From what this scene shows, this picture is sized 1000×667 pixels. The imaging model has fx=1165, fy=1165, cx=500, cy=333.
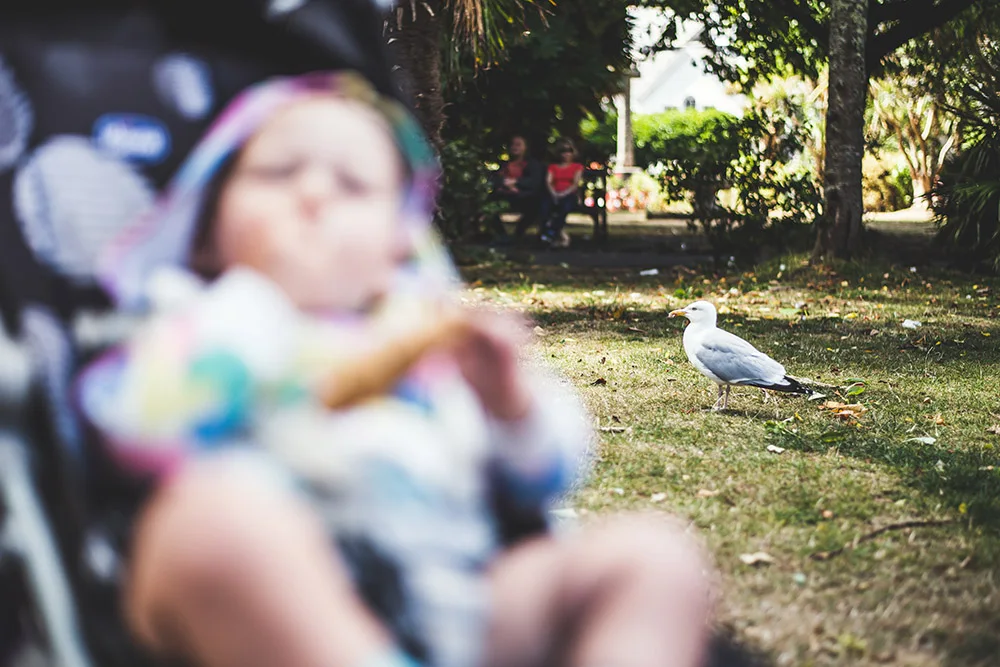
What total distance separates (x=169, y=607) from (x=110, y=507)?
0.67 feet

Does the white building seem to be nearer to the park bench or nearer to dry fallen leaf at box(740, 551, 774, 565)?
the park bench

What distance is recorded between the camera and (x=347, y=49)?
191 cm

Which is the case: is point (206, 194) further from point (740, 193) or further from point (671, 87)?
point (671, 87)

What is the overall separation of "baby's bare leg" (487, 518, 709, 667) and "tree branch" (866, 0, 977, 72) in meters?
12.8

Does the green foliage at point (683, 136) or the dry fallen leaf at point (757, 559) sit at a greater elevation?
the green foliage at point (683, 136)

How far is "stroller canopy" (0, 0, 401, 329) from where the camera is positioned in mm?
1715

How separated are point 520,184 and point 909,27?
5.36m

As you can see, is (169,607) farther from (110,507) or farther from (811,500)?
(811,500)

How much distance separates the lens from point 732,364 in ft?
17.9

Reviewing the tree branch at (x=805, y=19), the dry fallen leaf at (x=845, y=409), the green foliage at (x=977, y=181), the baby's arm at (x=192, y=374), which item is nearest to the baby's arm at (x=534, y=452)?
the baby's arm at (x=192, y=374)

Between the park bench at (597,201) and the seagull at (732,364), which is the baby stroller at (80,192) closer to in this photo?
the seagull at (732,364)

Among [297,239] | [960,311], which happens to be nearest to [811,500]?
[297,239]

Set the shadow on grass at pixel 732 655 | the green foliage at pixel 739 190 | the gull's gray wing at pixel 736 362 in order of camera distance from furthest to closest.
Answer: the green foliage at pixel 739 190, the gull's gray wing at pixel 736 362, the shadow on grass at pixel 732 655

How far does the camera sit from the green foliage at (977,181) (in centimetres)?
1208
